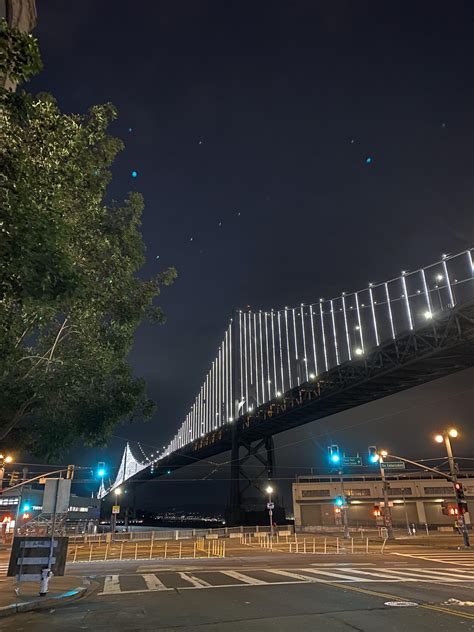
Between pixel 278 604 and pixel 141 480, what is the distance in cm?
10961

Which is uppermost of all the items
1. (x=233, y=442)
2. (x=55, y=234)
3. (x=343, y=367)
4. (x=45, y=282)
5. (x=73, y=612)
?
(x=343, y=367)

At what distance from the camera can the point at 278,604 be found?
10.8 metres

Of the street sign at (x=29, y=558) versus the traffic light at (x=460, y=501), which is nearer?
the street sign at (x=29, y=558)

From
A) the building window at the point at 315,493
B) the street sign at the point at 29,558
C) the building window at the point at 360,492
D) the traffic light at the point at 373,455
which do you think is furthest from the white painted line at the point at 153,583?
the building window at the point at 360,492

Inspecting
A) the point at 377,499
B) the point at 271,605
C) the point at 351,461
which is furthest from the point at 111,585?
the point at 377,499

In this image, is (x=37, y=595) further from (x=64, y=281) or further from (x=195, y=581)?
(x=64, y=281)

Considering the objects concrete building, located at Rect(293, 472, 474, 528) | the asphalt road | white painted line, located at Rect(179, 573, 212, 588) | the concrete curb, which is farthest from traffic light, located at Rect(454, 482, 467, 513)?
concrete building, located at Rect(293, 472, 474, 528)

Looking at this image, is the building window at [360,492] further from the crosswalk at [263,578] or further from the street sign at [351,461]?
the crosswalk at [263,578]

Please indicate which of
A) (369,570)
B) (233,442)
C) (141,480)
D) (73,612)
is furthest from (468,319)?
(141,480)

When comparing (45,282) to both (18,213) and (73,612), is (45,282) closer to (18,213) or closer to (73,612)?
(18,213)

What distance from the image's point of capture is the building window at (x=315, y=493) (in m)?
83.2

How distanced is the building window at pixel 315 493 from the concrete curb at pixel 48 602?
7467 cm

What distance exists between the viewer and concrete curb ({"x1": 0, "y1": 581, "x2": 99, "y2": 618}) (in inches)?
426

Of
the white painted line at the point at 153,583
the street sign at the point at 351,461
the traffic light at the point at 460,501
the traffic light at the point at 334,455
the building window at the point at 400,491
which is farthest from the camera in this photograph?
the building window at the point at 400,491
